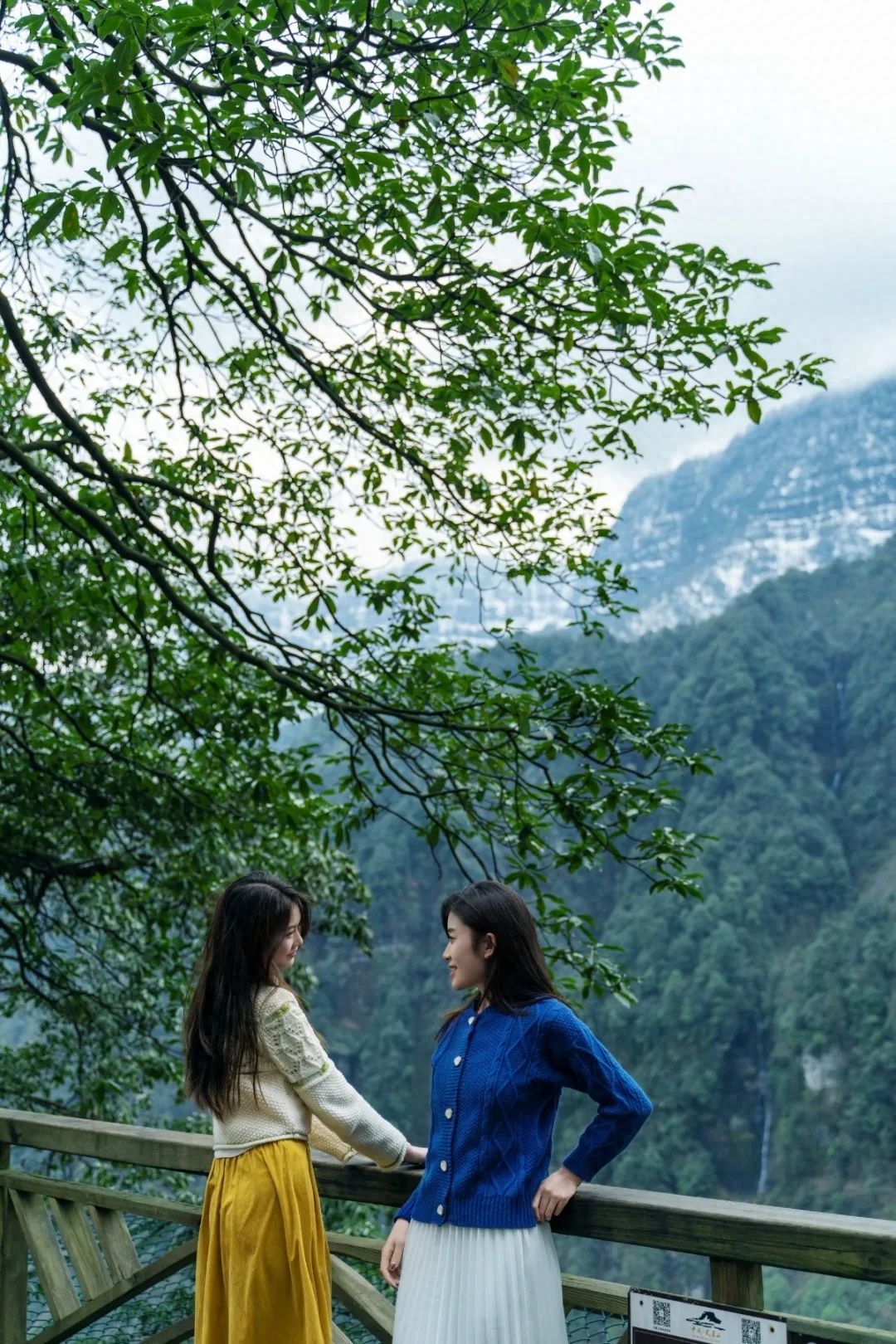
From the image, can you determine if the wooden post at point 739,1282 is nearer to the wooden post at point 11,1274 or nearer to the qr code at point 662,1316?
the qr code at point 662,1316

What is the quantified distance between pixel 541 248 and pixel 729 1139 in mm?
49166

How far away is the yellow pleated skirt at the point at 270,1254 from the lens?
79.6 inches

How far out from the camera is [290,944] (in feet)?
6.97

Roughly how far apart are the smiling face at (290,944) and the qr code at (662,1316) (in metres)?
0.73

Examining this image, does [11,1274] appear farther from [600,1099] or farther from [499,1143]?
[600,1099]

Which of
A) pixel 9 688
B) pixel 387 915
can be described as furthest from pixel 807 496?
pixel 9 688

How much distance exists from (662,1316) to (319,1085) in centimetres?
61

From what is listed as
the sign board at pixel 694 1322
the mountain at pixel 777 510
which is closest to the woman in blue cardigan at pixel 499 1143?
the sign board at pixel 694 1322

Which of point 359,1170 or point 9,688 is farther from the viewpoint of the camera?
point 9,688

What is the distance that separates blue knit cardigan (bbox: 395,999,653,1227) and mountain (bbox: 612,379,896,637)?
11125 centimetres

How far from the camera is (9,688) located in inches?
213

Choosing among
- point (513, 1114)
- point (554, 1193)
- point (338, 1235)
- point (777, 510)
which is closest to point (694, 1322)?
point (554, 1193)

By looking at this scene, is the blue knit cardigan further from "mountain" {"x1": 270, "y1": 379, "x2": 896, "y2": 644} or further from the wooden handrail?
"mountain" {"x1": 270, "y1": 379, "x2": 896, "y2": 644}

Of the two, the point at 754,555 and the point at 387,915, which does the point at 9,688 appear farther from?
the point at 754,555
